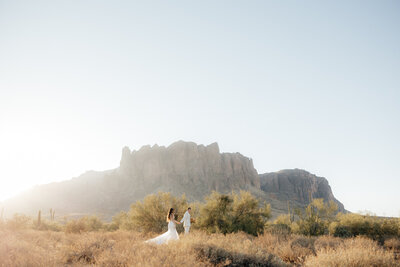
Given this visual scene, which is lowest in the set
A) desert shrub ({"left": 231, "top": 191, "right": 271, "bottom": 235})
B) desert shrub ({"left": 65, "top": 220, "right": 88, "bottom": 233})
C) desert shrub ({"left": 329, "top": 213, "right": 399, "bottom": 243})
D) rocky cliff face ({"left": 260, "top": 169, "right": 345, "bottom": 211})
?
rocky cliff face ({"left": 260, "top": 169, "right": 345, "bottom": 211})

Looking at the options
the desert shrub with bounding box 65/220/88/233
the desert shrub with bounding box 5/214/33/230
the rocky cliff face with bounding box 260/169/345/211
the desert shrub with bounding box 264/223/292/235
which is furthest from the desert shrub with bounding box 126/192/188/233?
the rocky cliff face with bounding box 260/169/345/211

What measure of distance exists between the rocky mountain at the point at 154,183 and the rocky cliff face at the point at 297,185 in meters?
0.59

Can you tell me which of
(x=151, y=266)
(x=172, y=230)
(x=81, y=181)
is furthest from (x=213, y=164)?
(x=151, y=266)

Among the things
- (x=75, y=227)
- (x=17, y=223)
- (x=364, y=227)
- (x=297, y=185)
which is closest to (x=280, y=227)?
(x=364, y=227)

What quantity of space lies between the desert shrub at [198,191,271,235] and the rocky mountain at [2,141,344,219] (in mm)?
53104

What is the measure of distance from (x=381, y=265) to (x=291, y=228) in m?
15.5

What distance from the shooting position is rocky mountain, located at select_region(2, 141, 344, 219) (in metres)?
73.8

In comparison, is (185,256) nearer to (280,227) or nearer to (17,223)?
(280,227)

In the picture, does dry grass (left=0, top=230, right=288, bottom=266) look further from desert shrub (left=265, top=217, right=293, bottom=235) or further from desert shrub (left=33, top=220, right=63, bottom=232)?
desert shrub (left=33, top=220, right=63, bottom=232)

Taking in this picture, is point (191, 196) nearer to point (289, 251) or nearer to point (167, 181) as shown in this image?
point (167, 181)

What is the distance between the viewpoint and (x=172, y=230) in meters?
11.2

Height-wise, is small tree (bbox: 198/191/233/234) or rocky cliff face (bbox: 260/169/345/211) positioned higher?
small tree (bbox: 198/191/233/234)

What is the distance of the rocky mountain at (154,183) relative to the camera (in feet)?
242

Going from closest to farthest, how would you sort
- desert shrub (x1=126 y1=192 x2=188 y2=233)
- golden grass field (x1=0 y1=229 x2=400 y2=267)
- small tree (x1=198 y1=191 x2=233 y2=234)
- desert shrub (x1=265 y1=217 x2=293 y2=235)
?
golden grass field (x1=0 y1=229 x2=400 y2=267) < desert shrub (x1=265 y1=217 x2=293 y2=235) < small tree (x1=198 y1=191 x2=233 y2=234) < desert shrub (x1=126 y1=192 x2=188 y2=233)
